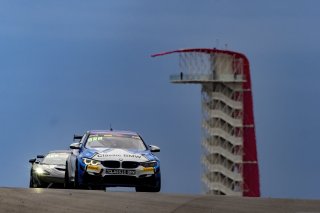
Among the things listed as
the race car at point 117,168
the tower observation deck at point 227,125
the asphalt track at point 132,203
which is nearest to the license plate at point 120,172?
the race car at point 117,168

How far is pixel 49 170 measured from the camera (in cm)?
3005

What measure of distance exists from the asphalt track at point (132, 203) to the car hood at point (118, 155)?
2826 mm

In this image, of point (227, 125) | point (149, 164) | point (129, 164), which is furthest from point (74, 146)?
point (227, 125)

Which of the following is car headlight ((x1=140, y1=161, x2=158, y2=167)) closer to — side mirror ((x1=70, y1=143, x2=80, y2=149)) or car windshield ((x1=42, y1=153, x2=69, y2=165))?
side mirror ((x1=70, y1=143, x2=80, y2=149))

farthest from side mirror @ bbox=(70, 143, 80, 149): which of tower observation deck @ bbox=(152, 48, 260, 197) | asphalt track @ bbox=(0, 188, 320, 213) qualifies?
tower observation deck @ bbox=(152, 48, 260, 197)

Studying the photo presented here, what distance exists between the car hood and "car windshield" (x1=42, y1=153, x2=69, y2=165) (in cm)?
712

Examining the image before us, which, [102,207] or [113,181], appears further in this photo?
[113,181]

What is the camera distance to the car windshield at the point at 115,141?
23750mm

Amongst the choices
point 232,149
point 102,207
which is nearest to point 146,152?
point 102,207

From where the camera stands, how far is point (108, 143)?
2384 cm

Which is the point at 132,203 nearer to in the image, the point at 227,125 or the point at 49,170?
the point at 49,170

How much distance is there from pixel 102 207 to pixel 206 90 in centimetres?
13248

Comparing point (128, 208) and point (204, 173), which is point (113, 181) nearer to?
point (128, 208)

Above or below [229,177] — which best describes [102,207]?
above
